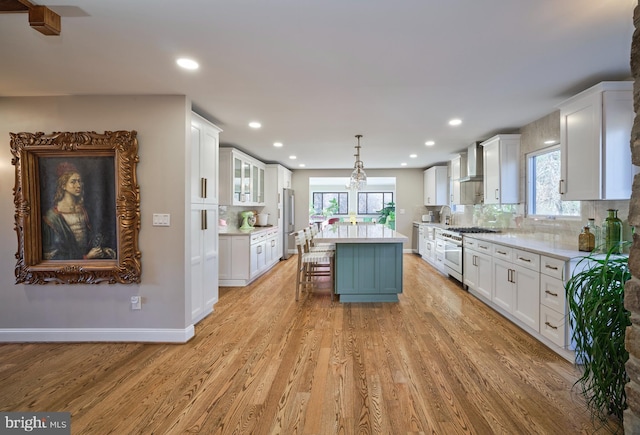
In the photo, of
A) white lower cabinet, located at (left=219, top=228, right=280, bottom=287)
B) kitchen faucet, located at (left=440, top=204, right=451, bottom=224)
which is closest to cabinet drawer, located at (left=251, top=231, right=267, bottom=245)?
white lower cabinet, located at (left=219, top=228, right=280, bottom=287)

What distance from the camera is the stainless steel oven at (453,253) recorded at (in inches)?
189

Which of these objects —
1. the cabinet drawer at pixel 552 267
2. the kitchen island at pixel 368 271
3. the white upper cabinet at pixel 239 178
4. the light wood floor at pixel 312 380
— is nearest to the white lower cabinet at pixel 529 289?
the cabinet drawer at pixel 552 267

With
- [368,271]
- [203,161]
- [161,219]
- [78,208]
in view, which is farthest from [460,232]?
[78,208]

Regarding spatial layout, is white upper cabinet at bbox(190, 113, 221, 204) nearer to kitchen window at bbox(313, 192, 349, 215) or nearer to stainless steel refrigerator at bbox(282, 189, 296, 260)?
stainless steel refrigerator at bbox(282, 189, 296, 260)

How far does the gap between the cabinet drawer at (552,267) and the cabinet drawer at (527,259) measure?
7 centimetres

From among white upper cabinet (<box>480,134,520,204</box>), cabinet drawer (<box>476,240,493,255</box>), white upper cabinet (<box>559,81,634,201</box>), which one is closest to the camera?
white upper cabinet (<box>559,81,634,201</box>)

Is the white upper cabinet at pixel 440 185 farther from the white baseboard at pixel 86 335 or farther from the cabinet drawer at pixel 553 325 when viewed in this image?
the white baseboard at pixel 86 335

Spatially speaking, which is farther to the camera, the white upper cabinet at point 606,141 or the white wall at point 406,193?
the white wall at point 406,193

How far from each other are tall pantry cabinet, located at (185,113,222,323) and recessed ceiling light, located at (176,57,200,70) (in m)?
0.87

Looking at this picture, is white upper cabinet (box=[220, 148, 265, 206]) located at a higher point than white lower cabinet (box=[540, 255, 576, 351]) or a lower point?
higher

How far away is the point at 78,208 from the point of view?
2.92 m

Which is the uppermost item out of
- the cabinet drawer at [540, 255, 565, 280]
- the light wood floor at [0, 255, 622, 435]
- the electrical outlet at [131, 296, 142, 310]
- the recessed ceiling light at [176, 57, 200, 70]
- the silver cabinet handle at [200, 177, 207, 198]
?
the recessed ceiling light at [176, 57, 200, 70]

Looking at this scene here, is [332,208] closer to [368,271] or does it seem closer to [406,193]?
[406,193]

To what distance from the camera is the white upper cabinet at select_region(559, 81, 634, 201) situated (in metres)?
2.49
